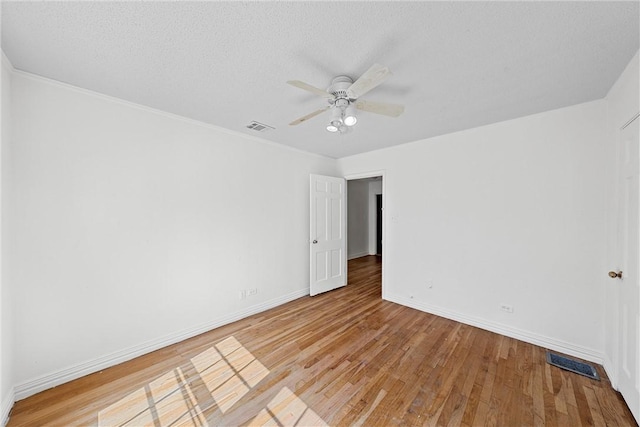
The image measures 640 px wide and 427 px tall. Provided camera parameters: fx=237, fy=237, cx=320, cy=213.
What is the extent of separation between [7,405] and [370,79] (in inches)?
130

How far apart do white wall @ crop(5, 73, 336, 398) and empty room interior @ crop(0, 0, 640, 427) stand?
15mm

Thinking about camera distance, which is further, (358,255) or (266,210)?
(358,255)

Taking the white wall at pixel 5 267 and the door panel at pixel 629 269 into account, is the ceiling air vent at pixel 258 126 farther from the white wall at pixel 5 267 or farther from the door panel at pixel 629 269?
the door panel at pixel 629 269

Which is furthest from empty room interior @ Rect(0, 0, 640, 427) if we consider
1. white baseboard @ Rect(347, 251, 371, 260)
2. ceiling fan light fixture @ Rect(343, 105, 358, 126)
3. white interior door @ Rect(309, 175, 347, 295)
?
white baseboard @ Rect(347, 251, 371, 260)

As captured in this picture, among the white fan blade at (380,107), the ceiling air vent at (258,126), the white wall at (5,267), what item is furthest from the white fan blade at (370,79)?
the white wall at (5,267)

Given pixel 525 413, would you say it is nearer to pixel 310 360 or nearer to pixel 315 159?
pixel 310 360

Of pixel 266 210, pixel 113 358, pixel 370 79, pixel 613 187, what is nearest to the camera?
pixel 370 79

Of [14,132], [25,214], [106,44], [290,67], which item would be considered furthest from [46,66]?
[290,67]

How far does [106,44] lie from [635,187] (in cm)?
370

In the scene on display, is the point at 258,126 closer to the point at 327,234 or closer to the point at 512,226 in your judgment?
the point at 327,234

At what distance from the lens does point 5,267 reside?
65.8 inches

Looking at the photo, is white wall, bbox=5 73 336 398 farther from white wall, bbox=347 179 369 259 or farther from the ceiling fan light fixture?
white wall, bbox=347 179 369 259

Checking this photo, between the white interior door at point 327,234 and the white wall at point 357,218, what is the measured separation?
2693 mm

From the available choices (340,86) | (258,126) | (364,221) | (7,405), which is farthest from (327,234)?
(364,221)
